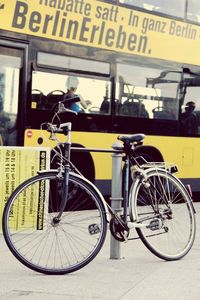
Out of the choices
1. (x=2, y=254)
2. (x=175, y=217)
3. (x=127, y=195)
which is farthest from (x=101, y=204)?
(x=2, y=254)

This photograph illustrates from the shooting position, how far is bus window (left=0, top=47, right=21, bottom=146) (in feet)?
31.3

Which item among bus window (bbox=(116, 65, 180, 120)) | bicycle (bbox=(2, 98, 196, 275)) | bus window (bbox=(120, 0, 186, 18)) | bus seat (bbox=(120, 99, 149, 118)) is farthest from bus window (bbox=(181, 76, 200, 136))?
bicycle (bbox=(2, 98, 196, 275))

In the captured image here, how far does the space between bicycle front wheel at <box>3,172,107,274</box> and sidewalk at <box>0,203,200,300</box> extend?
126 millimetres

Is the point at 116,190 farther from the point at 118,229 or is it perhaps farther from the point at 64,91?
the point at 64,91

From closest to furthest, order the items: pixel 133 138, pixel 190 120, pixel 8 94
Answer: pixel 133 138
pixel 8 94
pixel 190 120

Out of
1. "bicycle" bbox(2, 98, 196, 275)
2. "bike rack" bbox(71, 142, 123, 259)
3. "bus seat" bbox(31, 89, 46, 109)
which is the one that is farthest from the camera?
"bus seat" bbox(31, 89, 46, 109)

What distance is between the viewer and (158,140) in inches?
456

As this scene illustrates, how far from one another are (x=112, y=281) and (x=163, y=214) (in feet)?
3.26

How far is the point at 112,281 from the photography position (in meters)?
5.39

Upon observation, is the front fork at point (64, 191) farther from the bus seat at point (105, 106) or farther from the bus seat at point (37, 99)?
the bus seat at point (105, 106)

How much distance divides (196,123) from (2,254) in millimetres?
6559

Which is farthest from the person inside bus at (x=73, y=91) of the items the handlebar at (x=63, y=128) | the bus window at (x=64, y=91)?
the handlebar at (x=63, y=128)

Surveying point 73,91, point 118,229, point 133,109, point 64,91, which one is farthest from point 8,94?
point 118,229

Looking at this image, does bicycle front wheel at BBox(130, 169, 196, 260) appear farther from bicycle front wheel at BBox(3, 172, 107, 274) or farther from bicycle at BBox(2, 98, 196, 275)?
bicycle front wheel at BBox(3, 172, 107, 274)
